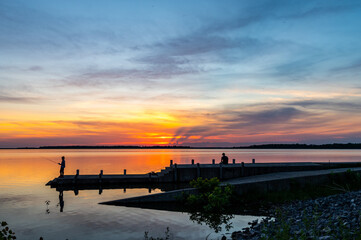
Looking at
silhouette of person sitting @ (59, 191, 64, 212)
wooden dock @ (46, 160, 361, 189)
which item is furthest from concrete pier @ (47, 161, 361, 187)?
silhouette of person sitting @ (59, 191, 64, 212)

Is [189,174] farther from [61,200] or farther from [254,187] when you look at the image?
[61,200]

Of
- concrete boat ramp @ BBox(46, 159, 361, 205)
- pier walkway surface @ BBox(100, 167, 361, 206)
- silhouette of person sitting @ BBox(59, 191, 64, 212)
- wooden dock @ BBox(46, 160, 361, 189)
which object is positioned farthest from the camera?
wooden dock @ BBox(46, 160, 361, 189)

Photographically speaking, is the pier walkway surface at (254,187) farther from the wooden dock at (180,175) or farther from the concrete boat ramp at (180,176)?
the wooden dock at (180,175)

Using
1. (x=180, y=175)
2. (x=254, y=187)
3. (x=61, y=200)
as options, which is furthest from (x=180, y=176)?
(x=254, y=187)

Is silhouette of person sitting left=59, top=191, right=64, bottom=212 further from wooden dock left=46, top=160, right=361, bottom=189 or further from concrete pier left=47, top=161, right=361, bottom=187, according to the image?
concrete pier left=47, top=161, right=361, bottom=187

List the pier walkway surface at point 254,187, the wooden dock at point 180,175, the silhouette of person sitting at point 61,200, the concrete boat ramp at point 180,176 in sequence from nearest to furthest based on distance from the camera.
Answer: the pier walkway surface at point 254,187 → the silhouette of person sitting at point 61,200 → the concrete boat ramp at point 180,176 → the wooden dock at point 180,175

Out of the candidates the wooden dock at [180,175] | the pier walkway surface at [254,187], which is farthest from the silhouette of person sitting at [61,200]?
the pier walkway surface at [254,187]

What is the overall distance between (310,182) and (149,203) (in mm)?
12533

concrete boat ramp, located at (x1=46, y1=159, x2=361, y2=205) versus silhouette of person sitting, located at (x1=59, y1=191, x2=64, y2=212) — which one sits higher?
concrete boat ramp, located at (x1=46, y1=159, x2=361, y2=205)

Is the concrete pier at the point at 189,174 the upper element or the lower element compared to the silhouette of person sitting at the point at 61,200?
upper

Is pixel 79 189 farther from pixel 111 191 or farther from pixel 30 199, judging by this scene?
pixel 30 199

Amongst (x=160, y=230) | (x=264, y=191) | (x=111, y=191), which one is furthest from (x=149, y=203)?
(x=111, y=191)

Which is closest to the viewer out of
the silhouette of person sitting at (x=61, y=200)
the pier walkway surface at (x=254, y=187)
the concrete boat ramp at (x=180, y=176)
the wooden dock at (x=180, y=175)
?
the pier walkway surface at (x=254, y=187)

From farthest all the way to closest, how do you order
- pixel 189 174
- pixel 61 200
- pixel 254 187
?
pixel 189 174 → pixel 61 200 → pixel 254 187
